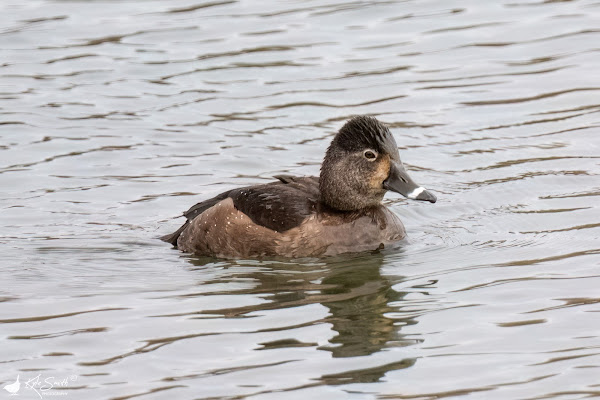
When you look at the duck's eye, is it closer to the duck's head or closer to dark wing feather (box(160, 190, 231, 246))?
the duck's head

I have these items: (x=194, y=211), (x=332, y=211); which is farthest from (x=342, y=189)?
(x=194, y=211)

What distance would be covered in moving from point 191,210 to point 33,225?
1371 millimetres

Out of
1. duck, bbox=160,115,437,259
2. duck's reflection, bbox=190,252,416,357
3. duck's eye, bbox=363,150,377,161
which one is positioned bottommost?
duck's reflection, bbox=190,252,416,357

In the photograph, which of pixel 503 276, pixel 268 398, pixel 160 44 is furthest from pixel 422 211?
pixel 160 44

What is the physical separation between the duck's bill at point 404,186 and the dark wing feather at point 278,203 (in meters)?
0.63

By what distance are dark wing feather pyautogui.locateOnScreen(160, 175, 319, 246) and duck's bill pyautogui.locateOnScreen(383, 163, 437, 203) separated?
634mm

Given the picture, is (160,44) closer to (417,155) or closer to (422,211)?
(417,155)

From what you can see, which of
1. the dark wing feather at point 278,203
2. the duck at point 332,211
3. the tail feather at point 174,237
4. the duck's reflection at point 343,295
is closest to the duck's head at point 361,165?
the duck at point 332,211

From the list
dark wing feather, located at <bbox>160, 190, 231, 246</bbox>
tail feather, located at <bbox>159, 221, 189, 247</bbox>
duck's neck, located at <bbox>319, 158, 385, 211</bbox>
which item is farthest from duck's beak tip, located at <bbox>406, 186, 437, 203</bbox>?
tail feather, located at <bbox>159, 221, 189, 247</bbox>

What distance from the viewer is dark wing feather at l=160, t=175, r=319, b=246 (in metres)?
10.0

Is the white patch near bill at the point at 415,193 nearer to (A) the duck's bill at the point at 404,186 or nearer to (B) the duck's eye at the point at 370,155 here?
(A) the duck's bill at the point at 404,186

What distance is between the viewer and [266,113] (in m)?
13.5

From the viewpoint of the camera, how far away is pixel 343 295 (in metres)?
8.88

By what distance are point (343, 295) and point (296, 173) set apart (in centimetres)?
333
